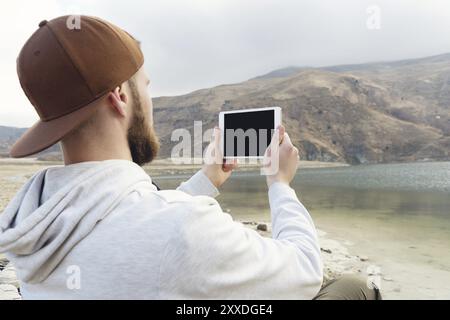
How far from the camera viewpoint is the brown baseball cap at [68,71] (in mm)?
1235

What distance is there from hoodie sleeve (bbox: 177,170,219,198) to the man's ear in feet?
2.48

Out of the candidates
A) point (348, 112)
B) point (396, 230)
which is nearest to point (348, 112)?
point (348, 112)

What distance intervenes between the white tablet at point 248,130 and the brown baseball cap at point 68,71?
82 centimetres

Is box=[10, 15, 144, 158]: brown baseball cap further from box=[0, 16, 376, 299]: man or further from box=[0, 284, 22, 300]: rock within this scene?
box=[0, 284, 22, 300]: rock

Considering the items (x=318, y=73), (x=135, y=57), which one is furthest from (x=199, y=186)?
(x=318, y=73)

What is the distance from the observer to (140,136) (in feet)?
4.76

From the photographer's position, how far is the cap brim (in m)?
1.24

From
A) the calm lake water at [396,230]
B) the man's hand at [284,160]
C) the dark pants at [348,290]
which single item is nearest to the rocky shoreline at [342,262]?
the calm lake water at [396,230]

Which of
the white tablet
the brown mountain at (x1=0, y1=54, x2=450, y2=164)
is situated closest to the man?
the white tablet

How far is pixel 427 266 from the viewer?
32.2ft

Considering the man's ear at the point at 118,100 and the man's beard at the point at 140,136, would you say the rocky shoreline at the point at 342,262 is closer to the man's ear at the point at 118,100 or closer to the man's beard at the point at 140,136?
the man's beard at the point at 140,136

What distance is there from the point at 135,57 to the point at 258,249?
74 centimetres

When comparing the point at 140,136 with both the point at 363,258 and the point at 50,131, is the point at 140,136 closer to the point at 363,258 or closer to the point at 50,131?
the point at 50,131
